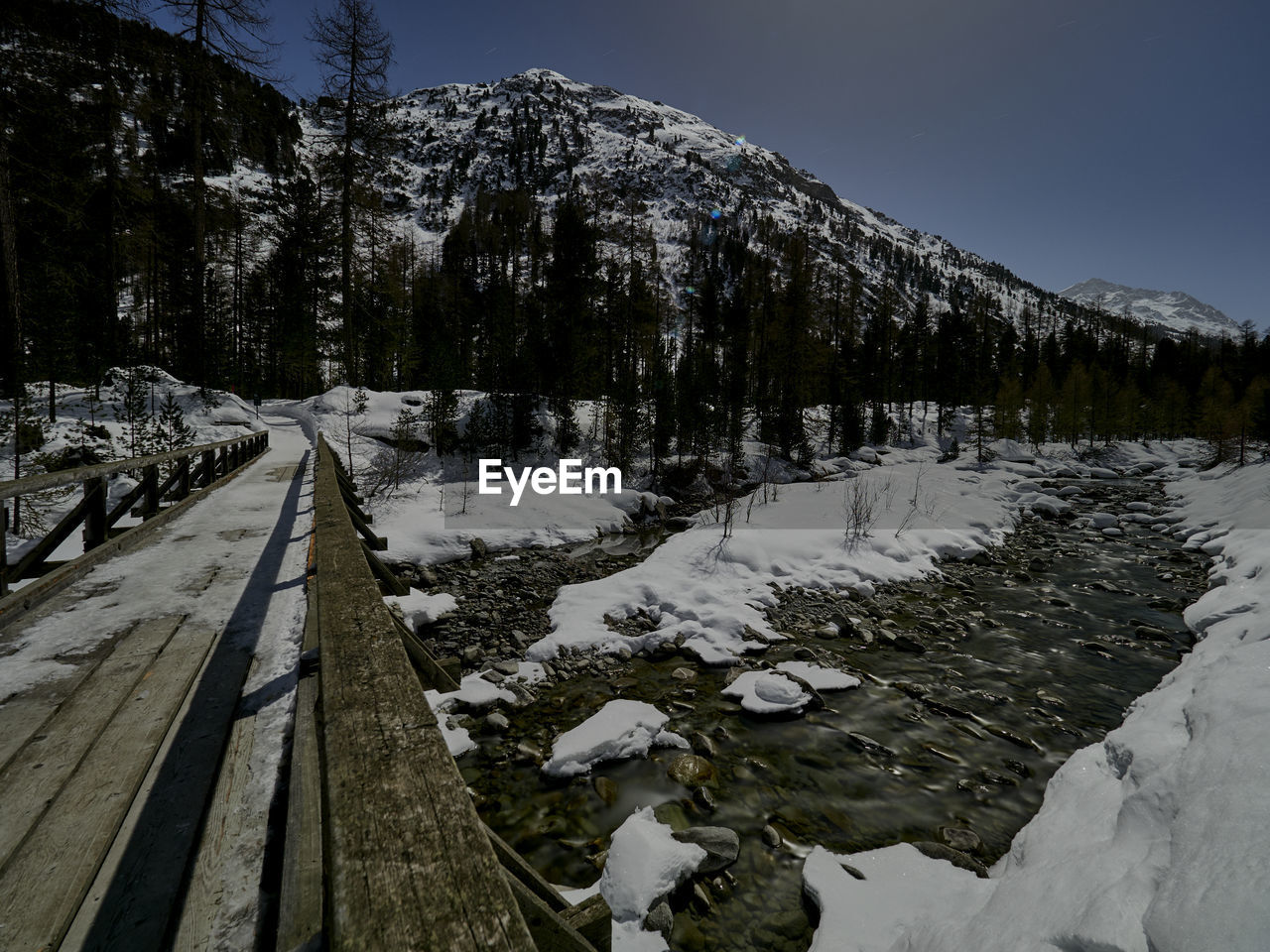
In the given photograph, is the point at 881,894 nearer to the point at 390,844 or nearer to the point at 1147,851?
the point at 1147,851

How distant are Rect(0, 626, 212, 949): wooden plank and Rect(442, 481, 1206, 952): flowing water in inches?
100

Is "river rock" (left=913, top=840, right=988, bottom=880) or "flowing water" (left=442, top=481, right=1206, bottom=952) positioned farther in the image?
"flowing water" (left=442, top=481, right=1206, bottom=952)

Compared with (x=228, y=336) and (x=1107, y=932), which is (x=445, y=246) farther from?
(x=1107, y=932)

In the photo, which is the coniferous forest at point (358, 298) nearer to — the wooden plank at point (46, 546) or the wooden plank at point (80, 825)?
the wooden plank at point (46, 546)

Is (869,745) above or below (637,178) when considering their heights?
below

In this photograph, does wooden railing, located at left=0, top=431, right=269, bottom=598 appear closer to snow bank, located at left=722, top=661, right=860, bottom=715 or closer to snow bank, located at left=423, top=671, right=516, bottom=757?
snow bank, located at left=423, top=671, right=516, bottom=757

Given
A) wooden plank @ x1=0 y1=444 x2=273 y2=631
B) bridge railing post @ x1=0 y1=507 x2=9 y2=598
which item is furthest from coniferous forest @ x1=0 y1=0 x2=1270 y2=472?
bridge railing post @ x1=0 y1=507 x2=9 y2=598

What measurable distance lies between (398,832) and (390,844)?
26 millimetres

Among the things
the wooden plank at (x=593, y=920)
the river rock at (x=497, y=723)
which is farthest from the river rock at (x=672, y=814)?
the wooden plank at (x=593, y=920)

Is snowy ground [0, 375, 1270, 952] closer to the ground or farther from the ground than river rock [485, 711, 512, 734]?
farther from the ground

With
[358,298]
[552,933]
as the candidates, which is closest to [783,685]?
[552,933]

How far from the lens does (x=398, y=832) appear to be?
35.3 inches

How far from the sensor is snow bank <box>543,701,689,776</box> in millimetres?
4551

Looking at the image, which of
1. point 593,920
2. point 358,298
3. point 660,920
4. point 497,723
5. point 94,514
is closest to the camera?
point 593,920
